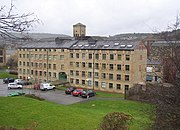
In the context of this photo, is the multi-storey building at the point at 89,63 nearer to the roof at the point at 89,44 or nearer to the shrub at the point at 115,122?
the roof at the point at 89,44

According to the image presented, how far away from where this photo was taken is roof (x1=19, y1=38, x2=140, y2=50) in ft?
157

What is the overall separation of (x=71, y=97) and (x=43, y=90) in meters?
9.42

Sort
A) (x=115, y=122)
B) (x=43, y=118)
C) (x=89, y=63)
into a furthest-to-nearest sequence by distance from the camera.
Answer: (x=89, y=63)
(x=43, y=118)
(x=115, y=122)

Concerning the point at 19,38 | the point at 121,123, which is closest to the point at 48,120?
the point at 121,123

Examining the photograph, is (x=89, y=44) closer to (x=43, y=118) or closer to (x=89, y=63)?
(x=89, y=63)

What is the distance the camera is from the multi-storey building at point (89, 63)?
47594 millimetres

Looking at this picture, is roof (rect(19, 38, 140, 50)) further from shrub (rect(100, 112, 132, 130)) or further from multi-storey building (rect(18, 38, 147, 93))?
shrub (rect(100, 112, 132, 130))

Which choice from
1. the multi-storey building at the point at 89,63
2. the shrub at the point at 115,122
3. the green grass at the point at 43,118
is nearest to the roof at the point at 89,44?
the multi-storey building at the point at 89,63

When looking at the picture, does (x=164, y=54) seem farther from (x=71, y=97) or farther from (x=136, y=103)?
(x=71, y=97)

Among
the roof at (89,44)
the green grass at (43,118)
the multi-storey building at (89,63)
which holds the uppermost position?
the roof at (89,44)

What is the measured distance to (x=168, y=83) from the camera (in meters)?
9.78

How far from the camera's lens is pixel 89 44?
177 feet

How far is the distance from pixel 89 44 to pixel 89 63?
4.23 meters

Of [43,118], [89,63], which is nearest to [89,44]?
[89,63]
